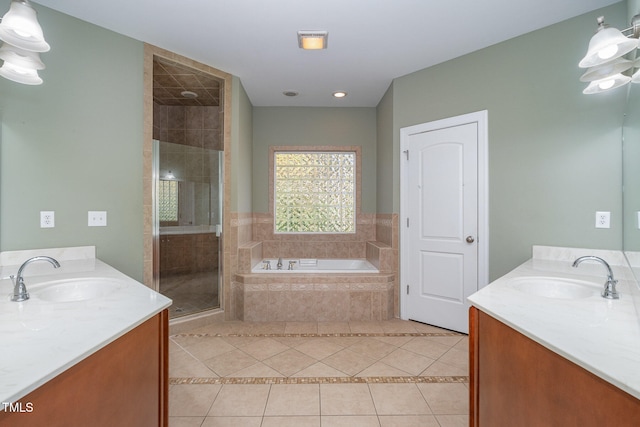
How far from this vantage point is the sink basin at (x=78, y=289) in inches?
57.2

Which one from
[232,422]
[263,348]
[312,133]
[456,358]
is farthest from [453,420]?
[312,133]

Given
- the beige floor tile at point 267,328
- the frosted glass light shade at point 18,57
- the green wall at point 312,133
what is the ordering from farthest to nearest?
the green wall at point 312,133 < the beige floor tile at point 267,328 < the frosted glass light shade at point 18,57

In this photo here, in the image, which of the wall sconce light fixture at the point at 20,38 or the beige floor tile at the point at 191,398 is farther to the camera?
the beige floor tile at the point at 191,398

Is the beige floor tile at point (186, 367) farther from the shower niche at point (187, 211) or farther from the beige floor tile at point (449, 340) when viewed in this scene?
the beige floor tile at point (449, 340)

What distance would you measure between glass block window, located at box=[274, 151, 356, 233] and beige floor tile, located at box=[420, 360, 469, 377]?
7.05 ft

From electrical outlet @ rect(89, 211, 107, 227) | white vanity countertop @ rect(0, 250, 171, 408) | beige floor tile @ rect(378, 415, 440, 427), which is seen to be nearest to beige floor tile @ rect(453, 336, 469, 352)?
beige floor tile @ rect(378, 415, 440, 427)

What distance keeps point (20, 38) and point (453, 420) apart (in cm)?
279

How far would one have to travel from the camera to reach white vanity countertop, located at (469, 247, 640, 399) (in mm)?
728

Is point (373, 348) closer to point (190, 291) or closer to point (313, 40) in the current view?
point (190, 291)

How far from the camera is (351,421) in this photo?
1.58m

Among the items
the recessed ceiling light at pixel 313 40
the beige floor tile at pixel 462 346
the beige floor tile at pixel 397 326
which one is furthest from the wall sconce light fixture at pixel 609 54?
the beige floor tile at pixel 397 326

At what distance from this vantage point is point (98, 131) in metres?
2.23

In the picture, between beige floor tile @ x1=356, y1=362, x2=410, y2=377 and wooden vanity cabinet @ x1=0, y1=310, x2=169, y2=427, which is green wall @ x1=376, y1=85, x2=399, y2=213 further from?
wooden vanity cabinet @ x1=0, y1=310, x2=169, y2=427

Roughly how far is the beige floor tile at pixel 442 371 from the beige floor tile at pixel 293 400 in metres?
0.80
